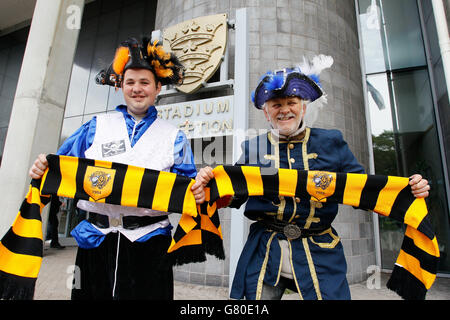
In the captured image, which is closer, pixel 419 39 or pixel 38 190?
pixel 38 190

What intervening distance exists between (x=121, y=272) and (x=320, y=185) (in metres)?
1.25

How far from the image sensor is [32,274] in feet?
4.78

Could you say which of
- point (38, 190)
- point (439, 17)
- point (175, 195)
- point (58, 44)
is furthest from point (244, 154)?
point (58, 44)

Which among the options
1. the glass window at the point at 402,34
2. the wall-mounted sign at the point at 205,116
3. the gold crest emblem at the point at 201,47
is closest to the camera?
the wall-mounted sign at the point at 205,116

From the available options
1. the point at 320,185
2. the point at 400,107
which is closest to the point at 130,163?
the point at 320,185

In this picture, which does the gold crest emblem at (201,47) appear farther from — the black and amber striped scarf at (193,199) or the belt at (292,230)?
the belt at (292,230)

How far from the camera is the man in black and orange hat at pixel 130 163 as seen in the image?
59.7 inches

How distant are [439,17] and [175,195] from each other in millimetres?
3929

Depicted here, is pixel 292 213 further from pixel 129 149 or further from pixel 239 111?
pixel 239 111

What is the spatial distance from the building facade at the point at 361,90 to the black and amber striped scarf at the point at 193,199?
222 cm

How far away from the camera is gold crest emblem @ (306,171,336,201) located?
154cm

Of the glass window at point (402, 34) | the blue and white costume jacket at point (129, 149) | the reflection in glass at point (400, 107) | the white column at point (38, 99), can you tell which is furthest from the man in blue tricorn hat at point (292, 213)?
the glass window at point (402, 34)

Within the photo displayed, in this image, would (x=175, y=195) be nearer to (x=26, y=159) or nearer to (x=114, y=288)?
(x=114, y=288)

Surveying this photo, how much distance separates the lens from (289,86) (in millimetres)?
1627
